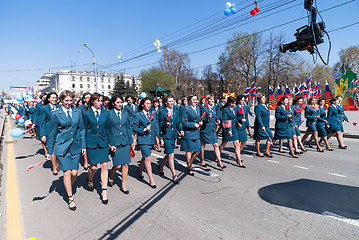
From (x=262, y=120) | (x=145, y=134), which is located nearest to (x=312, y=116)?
(x=262, y=120)

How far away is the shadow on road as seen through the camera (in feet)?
11.4

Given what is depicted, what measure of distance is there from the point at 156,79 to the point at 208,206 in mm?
49983

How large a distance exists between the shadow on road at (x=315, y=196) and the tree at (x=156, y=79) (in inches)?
1840

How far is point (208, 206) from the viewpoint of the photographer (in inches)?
143

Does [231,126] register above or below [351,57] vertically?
below

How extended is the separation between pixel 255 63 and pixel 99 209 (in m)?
36.0

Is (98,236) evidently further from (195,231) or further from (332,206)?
(332,206)

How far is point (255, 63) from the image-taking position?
3525 centimetres

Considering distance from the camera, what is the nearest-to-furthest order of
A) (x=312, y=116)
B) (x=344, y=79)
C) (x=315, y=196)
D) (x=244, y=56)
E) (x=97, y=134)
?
(x=97, y=134) → (x=315, y=196) → (x=312, y=116) → (x=344, y=79) → (x=244, y=56)

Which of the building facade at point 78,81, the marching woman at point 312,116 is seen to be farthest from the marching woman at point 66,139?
the building facade at point 78,81

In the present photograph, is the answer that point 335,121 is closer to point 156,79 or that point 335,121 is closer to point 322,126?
point 322,126

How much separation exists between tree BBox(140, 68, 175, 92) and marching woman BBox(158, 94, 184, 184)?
4549 cm

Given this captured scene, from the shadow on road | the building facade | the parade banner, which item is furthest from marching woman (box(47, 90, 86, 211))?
the building facade

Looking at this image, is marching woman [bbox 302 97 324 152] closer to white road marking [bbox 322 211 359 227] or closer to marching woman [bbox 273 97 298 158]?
marching woman [bbox 273 97 298 158]
